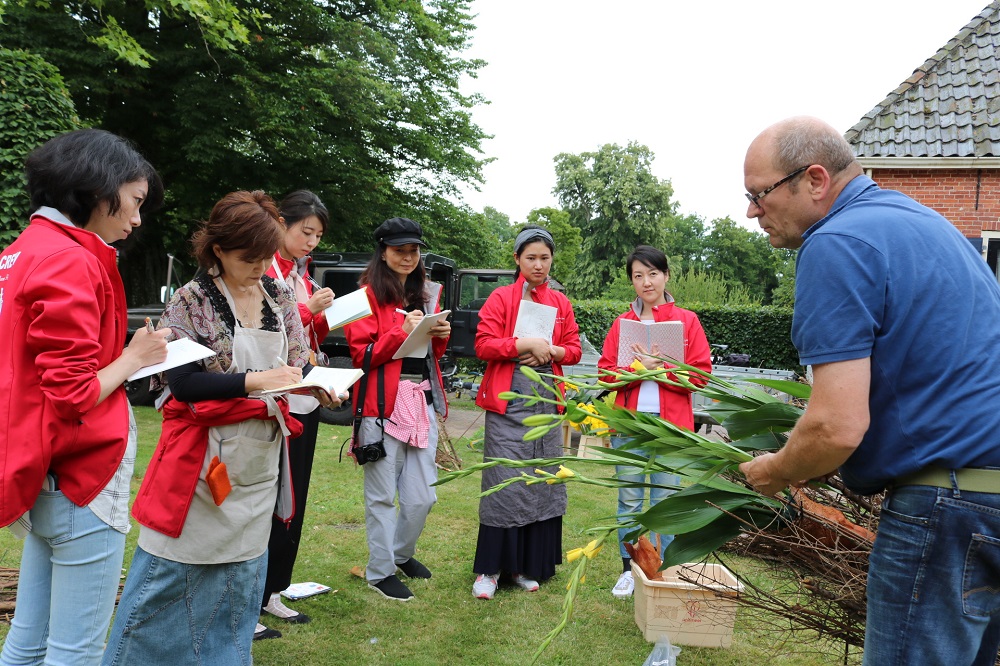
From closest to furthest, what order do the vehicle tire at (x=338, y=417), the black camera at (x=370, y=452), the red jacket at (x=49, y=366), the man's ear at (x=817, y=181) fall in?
the man's ear at (x=817, y=181) < the red jacket at (x=49, y=366) < the black camera at (x=370, y=452) < the vehicle tire at (x=338, y=417)

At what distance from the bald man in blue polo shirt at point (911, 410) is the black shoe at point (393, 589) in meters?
2.95

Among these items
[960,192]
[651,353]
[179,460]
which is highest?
[960,192]

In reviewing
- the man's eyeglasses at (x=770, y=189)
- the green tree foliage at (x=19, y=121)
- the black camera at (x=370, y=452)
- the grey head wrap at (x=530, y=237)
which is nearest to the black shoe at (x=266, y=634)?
the black camera at (x=370, y=452)

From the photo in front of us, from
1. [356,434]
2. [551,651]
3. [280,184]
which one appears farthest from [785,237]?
[280,184]

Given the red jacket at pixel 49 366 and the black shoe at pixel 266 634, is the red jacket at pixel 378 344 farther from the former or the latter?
the red jacket at pixel 49 366

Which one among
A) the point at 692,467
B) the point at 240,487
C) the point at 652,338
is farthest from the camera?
the point at 652,338

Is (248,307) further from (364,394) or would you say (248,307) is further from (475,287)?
(475,287)

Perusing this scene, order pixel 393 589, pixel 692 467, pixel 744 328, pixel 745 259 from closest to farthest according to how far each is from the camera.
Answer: pixel 692 467
pixel 393 589
pixel 744 328
pixel 745 259

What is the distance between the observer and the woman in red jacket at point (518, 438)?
4379 mm

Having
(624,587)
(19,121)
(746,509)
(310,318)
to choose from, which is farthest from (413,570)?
(19,121)

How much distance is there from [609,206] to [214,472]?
53383mm

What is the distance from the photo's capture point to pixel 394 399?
4.18 m

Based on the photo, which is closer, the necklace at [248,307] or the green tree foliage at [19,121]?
the necklace at [248,307]

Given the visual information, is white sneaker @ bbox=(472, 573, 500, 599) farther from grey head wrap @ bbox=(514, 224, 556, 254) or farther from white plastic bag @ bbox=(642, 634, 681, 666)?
grey head wrap @ bbox=(514, 224, 556, 254)
